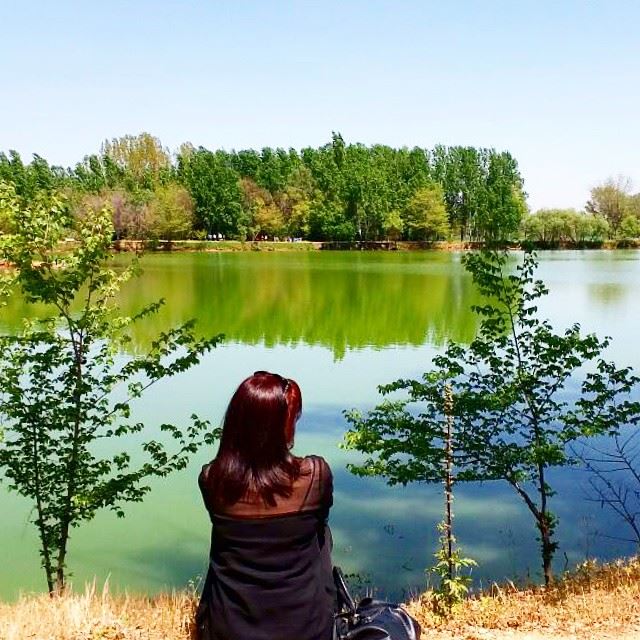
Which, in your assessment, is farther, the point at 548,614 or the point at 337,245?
the point at 337,245

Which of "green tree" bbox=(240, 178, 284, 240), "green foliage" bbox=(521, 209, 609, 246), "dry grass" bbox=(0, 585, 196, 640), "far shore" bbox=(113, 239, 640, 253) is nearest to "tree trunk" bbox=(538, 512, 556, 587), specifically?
"dry grass" bbox=(0, 585, 196, 640)

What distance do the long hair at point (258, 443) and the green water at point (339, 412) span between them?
4221 millimetres

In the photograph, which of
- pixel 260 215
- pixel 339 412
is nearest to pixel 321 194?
pixel 260 215

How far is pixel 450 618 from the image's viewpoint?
3693 millimetres

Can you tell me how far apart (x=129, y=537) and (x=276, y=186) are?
67.7 metres

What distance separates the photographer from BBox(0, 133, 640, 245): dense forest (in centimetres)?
6469

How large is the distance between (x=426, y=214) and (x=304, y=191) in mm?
12062

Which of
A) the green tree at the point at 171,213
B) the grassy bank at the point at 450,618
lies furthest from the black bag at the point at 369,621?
the green tree at the point at 171,213

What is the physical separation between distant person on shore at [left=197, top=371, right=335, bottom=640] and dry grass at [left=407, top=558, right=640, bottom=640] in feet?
4.64

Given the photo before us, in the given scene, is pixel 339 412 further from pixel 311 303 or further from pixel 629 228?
pixel 629 228

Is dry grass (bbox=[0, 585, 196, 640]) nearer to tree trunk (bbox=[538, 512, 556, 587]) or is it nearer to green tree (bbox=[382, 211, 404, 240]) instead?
tree trunk (bbox=[538, 512, 556, 587])

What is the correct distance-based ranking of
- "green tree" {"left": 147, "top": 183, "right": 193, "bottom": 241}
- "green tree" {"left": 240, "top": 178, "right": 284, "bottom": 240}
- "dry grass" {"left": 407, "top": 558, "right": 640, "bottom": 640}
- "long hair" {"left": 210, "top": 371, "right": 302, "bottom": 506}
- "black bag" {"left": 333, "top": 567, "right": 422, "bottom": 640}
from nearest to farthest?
"long hair" {"left": 210, "top": 371, "right": 302, "bottom": 506} < "black bag" {"left": 333, "top": 567, "right": 422, "bottom": 640} < "dry grass" {"left": 407, "top": 558, "right": 640, "bottom": 640} < "green tree" {"left": 147, "top": 183, "right": 193, "bottom": 241} < "green tree" {"left": 240, "top": 178, "right": 284, "bottom": 240}

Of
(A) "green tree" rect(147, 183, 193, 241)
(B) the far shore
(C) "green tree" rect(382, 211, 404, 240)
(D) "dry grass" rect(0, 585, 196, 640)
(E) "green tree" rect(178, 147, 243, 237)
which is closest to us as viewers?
(D) "dry grass" rect(0, 585, 196, 640)

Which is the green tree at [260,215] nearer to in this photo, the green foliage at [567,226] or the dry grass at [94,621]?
the green foliage at [567,226]
